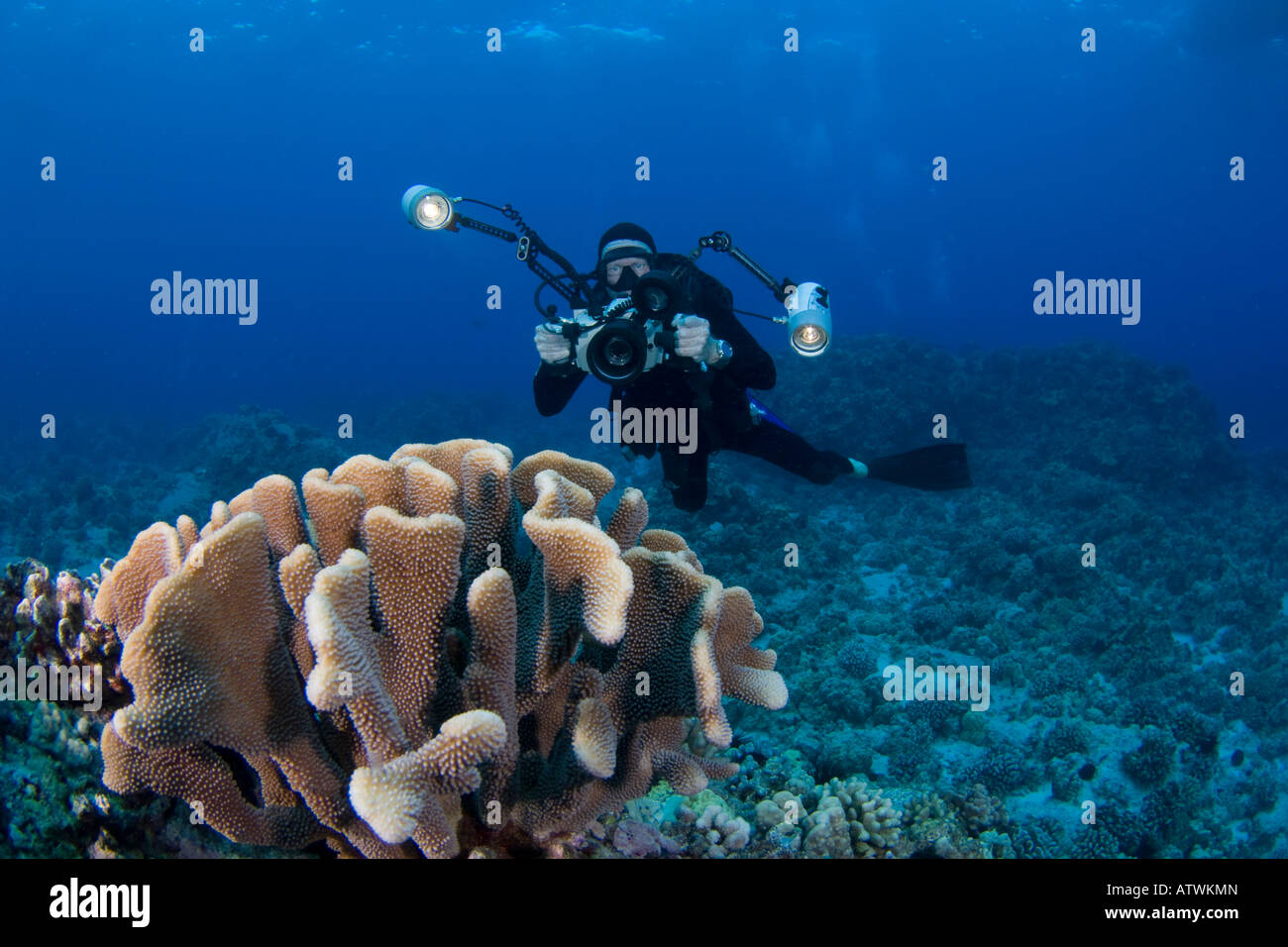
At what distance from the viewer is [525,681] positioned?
2.06 meters

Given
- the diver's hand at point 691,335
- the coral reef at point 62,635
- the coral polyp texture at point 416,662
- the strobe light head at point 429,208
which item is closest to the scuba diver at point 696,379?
the diver's hand at point 691,335

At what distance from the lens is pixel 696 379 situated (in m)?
5.70

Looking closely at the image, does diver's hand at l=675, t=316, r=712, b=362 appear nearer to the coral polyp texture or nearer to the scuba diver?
the scuba diver

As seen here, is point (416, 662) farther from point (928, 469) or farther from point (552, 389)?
point (928, 469)

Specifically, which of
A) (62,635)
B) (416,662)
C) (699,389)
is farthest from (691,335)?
(62,635)

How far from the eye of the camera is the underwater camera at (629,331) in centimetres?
470

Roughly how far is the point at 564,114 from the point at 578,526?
8736 centimetres

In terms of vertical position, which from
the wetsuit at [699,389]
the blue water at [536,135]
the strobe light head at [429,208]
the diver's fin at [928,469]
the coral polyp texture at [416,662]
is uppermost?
the blue water at [536,135]

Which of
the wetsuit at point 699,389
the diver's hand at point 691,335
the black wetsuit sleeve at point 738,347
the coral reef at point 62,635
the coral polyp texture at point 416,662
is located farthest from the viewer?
the black wetsuit sleeve at point 738,347

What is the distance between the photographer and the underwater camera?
470 cm

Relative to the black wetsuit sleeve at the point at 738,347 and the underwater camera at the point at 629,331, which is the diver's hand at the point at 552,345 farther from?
the black wetsuit sleeve at the point at 738,347

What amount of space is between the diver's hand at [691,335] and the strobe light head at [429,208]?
202 cm

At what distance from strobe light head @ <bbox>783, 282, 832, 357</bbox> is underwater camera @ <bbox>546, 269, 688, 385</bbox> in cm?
101
